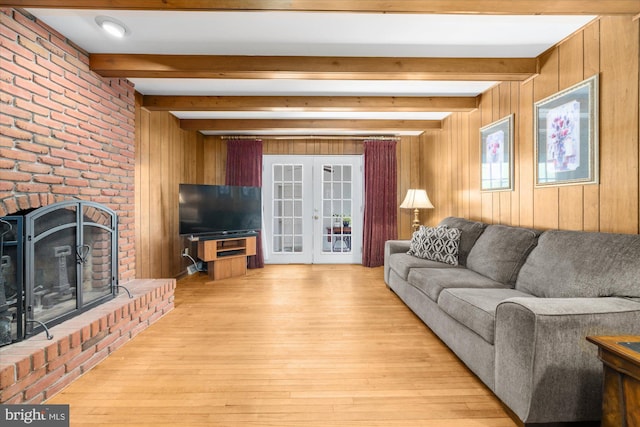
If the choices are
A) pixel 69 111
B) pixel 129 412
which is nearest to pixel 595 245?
pixel 129 412

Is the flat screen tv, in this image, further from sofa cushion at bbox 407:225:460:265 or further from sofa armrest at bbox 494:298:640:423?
sofa armrest at bbox 494:298:640:423

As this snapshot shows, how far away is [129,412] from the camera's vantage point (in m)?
1.61

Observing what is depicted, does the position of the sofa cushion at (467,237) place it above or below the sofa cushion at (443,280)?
above

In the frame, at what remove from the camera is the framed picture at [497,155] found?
3.03m

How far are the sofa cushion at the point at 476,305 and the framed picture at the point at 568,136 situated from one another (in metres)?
1.00

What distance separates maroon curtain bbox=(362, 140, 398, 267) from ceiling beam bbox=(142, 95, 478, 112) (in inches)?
65.5

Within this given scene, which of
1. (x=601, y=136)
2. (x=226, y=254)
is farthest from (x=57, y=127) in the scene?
(x=601, y=136)

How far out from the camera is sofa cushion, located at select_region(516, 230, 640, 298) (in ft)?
5.38

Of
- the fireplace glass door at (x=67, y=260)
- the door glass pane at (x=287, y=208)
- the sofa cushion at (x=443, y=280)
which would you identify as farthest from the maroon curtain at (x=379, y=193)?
the fireplace glass door at (x=67, y=260)

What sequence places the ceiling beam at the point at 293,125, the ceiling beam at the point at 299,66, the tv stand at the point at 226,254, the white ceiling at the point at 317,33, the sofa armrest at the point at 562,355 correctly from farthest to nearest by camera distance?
the ceiling beam at the point at 293,125, the tv stand at the point at 226,254, the ceiling beam at the point at 299,66, the white ceiling at the point at 317,33, the sofa armrest at the point at 562,355

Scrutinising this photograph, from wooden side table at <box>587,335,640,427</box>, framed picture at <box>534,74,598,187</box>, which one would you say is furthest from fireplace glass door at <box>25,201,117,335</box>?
framed picture at <box>534,74,598,187</box>

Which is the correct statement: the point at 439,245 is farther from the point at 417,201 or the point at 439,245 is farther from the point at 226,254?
the point at 226,254

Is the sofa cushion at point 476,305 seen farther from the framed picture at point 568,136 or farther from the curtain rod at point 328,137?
the curtain rod at point 328,137

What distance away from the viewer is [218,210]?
4469 millimetres
